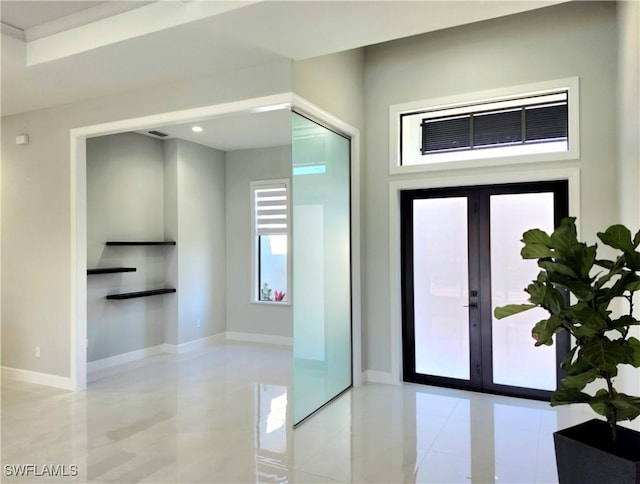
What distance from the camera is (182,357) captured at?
6184 millimetres

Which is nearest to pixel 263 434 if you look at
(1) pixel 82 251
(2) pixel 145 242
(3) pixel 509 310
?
(3) pixel 509 310

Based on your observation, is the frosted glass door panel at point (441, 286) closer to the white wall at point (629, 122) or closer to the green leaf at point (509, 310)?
the white wall at point (629, 122)

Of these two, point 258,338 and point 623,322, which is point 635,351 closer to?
point 623,322

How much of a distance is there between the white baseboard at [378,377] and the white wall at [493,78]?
0.19 ft

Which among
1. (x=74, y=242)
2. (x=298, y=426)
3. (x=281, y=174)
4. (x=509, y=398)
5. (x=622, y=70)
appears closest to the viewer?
(x=622, y=70)

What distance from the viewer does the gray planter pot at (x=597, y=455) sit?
1.54 meters

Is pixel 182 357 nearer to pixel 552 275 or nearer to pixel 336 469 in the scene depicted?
pixel 336 469

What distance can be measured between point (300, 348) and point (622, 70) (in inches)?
137

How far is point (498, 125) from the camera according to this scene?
444 cm

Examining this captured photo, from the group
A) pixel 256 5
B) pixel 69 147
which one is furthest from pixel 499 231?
pixel 69 147

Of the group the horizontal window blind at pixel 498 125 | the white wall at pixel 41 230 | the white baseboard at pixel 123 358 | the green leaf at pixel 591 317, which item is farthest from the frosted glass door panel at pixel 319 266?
the white baseboard at pixel 123 358

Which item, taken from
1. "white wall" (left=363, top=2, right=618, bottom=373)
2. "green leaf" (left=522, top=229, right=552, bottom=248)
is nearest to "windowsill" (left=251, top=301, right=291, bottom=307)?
"white wall" (left=363, top=2, right=618, bottom=373)

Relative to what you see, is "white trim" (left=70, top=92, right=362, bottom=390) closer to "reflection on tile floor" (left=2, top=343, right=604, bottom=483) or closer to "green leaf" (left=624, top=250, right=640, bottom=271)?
"reflection on tile floor" (left=2, top=343, right=604, bottom=483)

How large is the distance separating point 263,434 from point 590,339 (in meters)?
2.75
